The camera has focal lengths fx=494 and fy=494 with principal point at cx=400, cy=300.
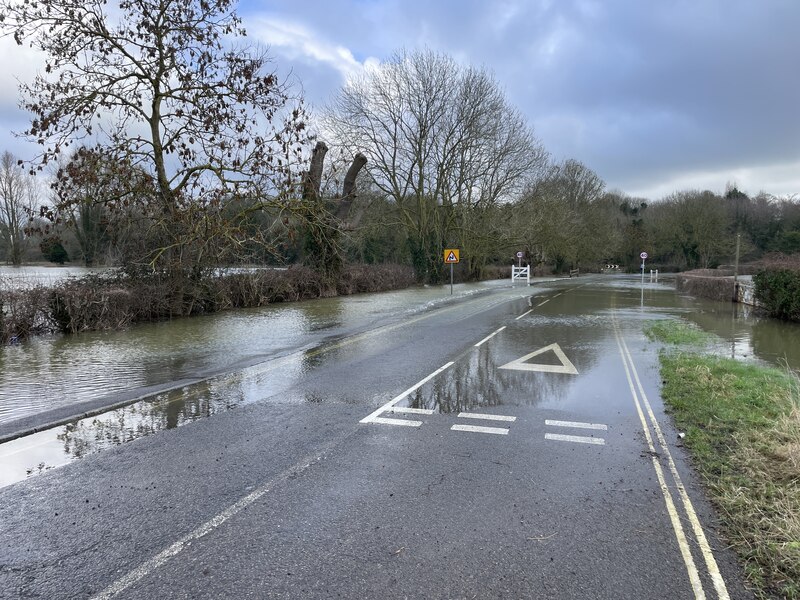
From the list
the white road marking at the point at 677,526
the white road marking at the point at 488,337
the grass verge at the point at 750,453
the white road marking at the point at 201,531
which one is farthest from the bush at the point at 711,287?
the white road marking at the point at 201,531

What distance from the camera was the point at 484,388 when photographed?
24.8ft

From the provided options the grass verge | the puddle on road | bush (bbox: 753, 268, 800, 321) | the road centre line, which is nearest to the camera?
the road centre line

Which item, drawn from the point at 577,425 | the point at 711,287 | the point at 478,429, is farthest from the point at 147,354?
the point at 711,287

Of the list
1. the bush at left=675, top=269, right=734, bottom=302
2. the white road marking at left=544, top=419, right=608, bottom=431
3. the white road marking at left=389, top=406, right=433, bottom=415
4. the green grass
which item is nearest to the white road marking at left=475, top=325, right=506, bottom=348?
the green grass

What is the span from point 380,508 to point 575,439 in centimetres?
261

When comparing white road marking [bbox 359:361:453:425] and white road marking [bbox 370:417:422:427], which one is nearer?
white road marking [bbox 370:417:422:427]

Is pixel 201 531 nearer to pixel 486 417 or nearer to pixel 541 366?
pixel 486 417

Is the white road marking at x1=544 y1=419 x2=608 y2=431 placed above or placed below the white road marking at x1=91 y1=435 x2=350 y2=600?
below

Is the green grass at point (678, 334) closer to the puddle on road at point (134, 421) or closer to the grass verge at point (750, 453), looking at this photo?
the grass verge at point (750, 453)

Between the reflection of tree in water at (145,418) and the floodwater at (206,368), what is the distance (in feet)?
0.04

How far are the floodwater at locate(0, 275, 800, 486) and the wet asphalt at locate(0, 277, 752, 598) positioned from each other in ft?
1.13

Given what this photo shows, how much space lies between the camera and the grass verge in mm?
3225

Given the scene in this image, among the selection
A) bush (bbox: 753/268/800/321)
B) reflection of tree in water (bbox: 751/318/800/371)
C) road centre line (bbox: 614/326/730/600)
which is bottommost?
reflection of tree in water (bbox: 751/318/800/371)

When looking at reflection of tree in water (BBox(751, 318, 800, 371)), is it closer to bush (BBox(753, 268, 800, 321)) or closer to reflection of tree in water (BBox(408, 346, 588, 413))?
bush (BBox(753, 268, 800, 321))
